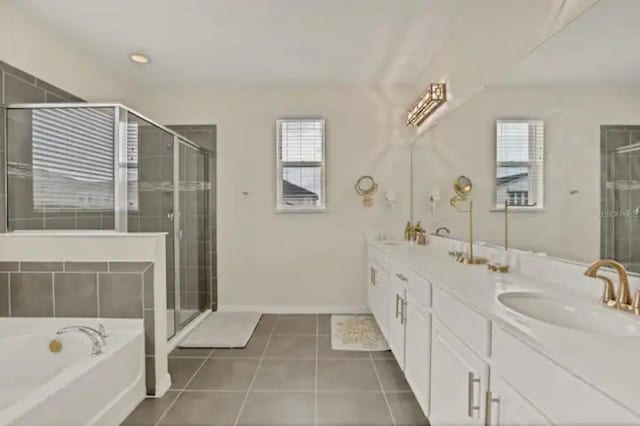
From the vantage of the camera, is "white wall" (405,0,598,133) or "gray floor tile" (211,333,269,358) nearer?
"white wall" (405,0,598,133)

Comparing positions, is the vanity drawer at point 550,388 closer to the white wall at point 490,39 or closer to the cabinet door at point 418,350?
the cabinet door at point 418,350

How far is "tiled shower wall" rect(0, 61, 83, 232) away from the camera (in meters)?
2.33

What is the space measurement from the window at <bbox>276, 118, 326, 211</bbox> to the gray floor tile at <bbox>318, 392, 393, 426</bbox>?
6.82 feet

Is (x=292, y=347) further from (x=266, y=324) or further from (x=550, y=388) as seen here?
(x=550, y=388)

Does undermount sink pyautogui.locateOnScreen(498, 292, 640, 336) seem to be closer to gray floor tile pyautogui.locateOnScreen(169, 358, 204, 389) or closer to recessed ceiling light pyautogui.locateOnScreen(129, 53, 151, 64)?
gray floor tile pyautogui.locateOnScreen(169, 358, 204, 389)

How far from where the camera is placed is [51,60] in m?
Result: 2.73

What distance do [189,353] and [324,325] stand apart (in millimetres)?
1285

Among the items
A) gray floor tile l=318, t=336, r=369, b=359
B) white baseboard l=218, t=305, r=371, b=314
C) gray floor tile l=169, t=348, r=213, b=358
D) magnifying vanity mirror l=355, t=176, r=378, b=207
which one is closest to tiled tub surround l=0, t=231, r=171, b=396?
gray floor tile l=169, t=348, r=213, b=358

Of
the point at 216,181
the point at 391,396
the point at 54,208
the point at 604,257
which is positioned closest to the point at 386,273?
the point at 391,396

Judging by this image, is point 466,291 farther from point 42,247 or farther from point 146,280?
point 42,247

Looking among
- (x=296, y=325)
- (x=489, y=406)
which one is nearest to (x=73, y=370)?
(x=489, y=406)

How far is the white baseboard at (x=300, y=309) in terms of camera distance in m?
3.87

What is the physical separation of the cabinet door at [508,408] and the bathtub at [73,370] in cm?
172

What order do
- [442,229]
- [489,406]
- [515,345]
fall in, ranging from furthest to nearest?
[442,229] < [489,406] < [515,345]
